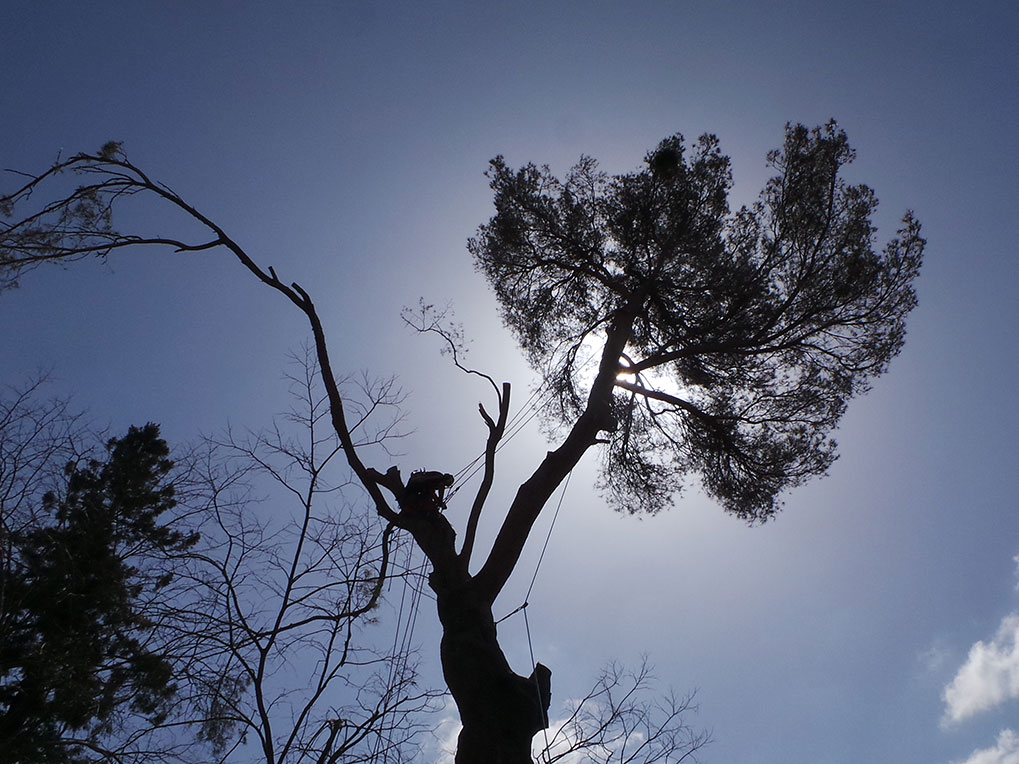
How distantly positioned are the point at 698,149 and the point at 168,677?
6.67m

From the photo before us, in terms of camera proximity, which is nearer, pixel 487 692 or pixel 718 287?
pixel 487 692

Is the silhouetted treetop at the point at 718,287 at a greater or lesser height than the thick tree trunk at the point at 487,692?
greater

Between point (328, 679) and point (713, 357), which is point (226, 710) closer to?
point (328, 679)

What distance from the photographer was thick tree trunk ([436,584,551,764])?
131 inches

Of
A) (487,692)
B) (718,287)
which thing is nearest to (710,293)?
(718,287)

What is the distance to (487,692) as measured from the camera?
11.4ft

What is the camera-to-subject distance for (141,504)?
19.8 feet

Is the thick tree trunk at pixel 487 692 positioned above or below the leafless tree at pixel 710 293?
below

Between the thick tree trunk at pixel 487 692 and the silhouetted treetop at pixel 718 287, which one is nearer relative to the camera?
the thick tree trunk at pixel 487 692

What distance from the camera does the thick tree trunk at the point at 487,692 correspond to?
3.32m

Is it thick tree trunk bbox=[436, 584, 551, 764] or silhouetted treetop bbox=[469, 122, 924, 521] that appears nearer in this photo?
thick tree trunk bbox=[436, 584, 551, 764]

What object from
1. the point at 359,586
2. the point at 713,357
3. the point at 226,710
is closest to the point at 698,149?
the point at 713,357

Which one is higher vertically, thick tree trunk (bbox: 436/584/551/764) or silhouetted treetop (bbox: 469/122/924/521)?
silhouetted treetop (bbox: 469/122/924/521)

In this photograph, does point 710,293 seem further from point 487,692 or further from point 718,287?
point 487,692
